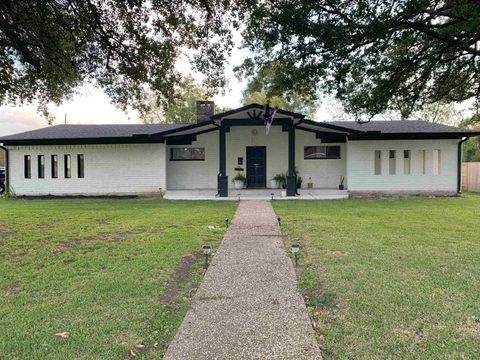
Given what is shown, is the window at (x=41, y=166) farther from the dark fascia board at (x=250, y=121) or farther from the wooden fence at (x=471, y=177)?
the wooden fence at (x=471, y=177)

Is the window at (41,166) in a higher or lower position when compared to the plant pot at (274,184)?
higher

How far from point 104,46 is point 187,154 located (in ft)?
32.4

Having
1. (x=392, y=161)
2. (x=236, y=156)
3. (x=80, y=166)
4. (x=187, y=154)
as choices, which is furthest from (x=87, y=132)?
(x=392, y=161)

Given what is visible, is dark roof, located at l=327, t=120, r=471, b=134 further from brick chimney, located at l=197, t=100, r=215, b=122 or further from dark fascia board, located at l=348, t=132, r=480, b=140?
brick chimney, located at l=197, t=100, r=215, b=122

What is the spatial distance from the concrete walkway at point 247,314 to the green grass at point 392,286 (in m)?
0.21

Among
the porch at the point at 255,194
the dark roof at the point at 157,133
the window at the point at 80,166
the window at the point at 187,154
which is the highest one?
the dark roof at the point at 157,133

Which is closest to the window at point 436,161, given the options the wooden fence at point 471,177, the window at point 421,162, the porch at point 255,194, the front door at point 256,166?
the window at point 421,162

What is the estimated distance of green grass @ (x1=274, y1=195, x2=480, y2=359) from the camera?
294cm

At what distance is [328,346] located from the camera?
2.90m

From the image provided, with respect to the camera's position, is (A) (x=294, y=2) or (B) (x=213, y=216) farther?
(B) (x=213, y=216)

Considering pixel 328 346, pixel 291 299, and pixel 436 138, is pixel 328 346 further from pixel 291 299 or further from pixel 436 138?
pixel 436 138

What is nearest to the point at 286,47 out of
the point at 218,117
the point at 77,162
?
the point at 218,117

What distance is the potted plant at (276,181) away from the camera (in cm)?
1820

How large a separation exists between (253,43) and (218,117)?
7.16 meters
